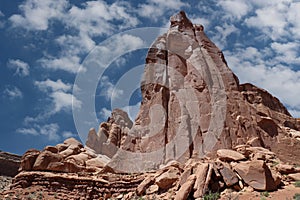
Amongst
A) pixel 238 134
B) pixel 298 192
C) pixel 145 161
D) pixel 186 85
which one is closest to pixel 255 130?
pixel 238 134

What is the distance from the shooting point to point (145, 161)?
41.2 metres

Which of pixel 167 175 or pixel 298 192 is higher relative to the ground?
pixel 167 175

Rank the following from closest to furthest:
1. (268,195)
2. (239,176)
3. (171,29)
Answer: (268,195) < (239,176) < (171,29)

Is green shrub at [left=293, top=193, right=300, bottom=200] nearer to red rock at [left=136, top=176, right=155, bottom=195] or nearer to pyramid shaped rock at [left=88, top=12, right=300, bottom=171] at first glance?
red rock at [left=136, top=176, right=155, bottom=195]

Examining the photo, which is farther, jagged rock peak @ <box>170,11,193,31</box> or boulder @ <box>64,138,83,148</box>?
boulder @ <box>64,138,83,148</box>

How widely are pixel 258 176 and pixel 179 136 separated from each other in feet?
48.3

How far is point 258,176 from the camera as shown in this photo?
2659 cm

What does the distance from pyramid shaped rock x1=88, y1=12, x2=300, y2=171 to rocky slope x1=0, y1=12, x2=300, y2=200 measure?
0.10 metres

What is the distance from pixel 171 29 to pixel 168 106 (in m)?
10.6

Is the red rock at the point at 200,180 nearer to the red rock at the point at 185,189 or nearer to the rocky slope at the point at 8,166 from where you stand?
the red rock at the point at 185,189

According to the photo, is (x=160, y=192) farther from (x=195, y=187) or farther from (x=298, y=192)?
(x=298, y=192)

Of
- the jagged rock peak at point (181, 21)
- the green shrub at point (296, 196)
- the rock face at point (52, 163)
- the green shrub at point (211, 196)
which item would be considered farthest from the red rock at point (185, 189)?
the jagged rock peak at point (181, 21)

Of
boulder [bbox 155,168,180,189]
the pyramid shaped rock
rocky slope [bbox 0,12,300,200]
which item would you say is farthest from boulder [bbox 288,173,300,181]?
the pyramid shaped rock

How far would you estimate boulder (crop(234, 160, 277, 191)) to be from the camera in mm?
26281
